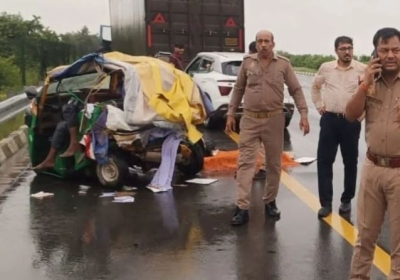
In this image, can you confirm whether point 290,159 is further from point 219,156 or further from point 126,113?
point 126,113

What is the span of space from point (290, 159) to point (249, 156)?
354 centimetres

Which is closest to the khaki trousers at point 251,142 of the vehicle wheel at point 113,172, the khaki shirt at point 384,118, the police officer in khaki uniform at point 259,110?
the police officer in khaki uniform at point 259,110

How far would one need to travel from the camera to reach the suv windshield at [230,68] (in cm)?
1357

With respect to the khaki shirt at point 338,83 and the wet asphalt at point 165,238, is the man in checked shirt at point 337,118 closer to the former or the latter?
the khaki shirt at point 338,83

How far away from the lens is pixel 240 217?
6.53 meters

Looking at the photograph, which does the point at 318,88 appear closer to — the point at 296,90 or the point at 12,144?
the point at 296,90

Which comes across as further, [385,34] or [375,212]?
[375,212]

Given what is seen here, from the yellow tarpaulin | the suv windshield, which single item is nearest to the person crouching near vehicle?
the yellow tarpaulin

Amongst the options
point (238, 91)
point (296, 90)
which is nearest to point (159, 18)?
point (238, 91)

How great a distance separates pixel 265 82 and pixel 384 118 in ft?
8.25

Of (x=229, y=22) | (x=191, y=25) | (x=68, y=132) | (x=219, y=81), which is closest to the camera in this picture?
(x=68, y=132)

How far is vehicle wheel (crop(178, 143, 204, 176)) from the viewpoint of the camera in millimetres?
8750

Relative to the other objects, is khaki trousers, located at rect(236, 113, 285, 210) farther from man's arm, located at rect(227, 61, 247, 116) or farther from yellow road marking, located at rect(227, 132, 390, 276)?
yellow road marking, located at rect(227, 132, 390, 276)

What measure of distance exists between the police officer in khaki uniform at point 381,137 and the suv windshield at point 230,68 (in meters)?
9.39
